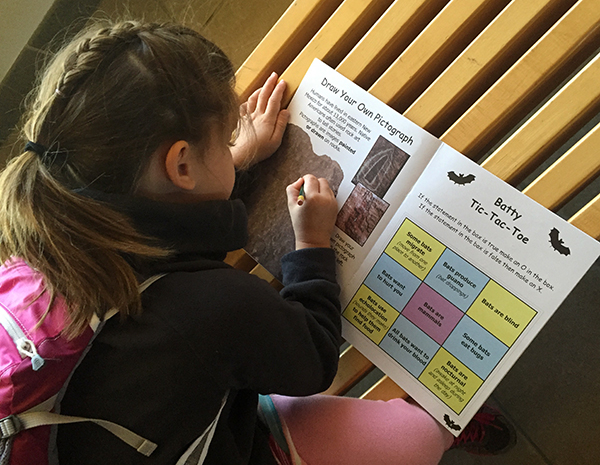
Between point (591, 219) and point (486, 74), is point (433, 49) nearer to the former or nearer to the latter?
point (486, 74)

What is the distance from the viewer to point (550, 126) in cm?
44

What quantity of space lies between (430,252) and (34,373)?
37cm

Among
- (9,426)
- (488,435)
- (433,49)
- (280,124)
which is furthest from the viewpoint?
(488,435)

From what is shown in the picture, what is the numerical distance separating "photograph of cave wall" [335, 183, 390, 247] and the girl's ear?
174 mm

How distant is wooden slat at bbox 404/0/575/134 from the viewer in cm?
46

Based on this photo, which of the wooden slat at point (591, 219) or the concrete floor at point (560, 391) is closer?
the wooden slat at point (591, 219)

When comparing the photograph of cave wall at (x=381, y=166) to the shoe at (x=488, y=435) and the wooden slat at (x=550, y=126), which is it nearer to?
the wooden slat at (x=550, y=126)

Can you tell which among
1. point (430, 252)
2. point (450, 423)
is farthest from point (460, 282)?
point (450, 423)

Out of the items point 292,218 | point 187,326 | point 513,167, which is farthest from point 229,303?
point 513,167

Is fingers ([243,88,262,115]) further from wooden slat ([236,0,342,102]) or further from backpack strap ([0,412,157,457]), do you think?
backpack strap ([0,412,157,457])

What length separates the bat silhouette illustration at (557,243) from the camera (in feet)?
1.41

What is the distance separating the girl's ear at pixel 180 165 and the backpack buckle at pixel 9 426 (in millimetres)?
246

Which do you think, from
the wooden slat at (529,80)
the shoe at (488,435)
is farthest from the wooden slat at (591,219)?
the shoe at (488,435)

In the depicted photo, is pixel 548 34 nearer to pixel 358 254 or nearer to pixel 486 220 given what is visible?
pixel 486 220
